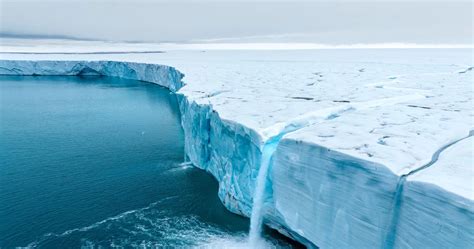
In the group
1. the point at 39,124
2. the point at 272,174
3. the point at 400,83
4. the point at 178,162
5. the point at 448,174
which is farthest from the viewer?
the point at 39,124

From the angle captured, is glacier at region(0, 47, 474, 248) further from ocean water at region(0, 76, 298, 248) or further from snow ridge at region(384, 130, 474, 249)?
ocean water at region(0, 76, 298, 248)

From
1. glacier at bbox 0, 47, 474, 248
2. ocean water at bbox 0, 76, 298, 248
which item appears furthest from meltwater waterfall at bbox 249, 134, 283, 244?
ocean water at bbox 0, 76, 298, 248

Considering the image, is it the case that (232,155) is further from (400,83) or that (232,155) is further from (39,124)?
(39,124)

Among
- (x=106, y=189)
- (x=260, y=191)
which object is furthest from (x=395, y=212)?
(x=106, y=189)

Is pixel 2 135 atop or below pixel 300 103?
below

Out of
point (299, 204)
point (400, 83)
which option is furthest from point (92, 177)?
point (400, 83)

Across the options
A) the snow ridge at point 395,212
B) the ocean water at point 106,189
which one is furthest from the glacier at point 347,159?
the ocean water at point 106,189
